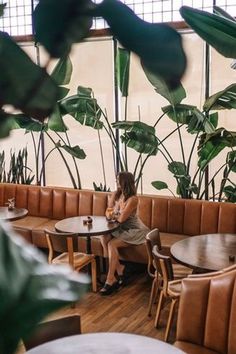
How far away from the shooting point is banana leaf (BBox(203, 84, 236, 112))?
15.5 feet

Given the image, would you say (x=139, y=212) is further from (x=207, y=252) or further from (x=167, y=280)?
(x=167, y=280)

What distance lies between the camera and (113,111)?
21.0 ft

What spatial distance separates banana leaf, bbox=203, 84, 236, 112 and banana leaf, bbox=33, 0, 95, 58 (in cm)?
454

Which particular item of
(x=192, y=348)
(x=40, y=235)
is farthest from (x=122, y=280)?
(x=192, y=348)

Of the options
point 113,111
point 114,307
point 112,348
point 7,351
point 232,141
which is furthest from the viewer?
point 113,111

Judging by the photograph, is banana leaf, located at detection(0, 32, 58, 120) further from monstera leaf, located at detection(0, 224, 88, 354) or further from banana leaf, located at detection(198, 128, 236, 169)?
banana leaf, located at detection(198, 128, 236, 169)

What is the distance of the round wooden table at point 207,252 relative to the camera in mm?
3725

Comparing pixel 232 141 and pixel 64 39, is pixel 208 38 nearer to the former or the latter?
pixel 64 39

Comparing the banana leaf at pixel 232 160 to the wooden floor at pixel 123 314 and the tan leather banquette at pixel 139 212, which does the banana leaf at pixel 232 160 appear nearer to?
the tan leather banquette at pixel 139 212

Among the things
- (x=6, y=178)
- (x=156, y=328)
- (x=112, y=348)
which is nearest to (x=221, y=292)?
(x=112, y=348)

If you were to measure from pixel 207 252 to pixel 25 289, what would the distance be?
3918mm

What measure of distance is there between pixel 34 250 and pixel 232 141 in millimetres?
4816

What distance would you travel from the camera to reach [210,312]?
9.49ft

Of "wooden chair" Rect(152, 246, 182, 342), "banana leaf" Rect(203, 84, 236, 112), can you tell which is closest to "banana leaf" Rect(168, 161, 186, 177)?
"banana leaf" Rect(203, 84, 236, 112)
